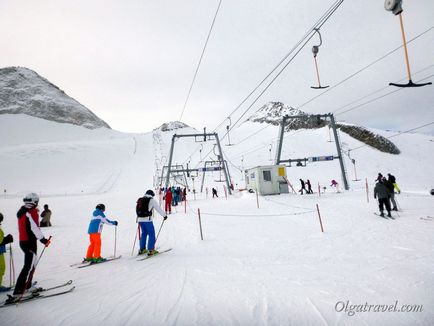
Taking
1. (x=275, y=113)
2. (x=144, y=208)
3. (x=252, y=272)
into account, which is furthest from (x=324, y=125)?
(x=252, y=272)

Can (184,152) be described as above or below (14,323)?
above

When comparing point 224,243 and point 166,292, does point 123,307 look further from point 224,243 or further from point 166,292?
point 224,243

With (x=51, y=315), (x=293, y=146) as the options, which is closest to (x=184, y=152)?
(x=293, y=146)

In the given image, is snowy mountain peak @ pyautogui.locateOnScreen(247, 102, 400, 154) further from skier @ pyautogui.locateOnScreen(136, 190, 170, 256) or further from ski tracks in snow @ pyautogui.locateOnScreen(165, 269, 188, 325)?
ski tracks in snow @ pyautogui.locateOnScreen(165, 269, 188, 325)

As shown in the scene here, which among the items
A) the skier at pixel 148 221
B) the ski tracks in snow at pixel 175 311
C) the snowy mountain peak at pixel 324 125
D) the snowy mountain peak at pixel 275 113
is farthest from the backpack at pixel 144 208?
the snowy mountain peak at pixel 275 113

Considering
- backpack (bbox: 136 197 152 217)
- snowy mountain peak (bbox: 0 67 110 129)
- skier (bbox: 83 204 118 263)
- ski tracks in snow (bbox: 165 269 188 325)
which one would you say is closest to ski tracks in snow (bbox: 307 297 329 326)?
ski tracks in snow (bbox: 165 269 188 325)

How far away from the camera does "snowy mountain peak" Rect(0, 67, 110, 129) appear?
116 meters

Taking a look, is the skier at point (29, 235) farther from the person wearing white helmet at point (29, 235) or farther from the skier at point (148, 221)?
the skier at point (148, 221)

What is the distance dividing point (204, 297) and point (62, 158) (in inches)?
2501

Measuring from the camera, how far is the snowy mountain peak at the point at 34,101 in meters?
A: 116

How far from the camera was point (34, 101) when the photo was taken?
405 ft

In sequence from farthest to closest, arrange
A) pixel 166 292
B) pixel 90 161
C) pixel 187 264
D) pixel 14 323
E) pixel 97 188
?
pixel 90 161, pixel 97 188, pixel 187 264, pixel 166 292, pixel 14 323

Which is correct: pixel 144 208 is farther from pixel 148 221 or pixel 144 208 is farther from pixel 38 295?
pixel 38 295

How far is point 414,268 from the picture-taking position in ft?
17.4
